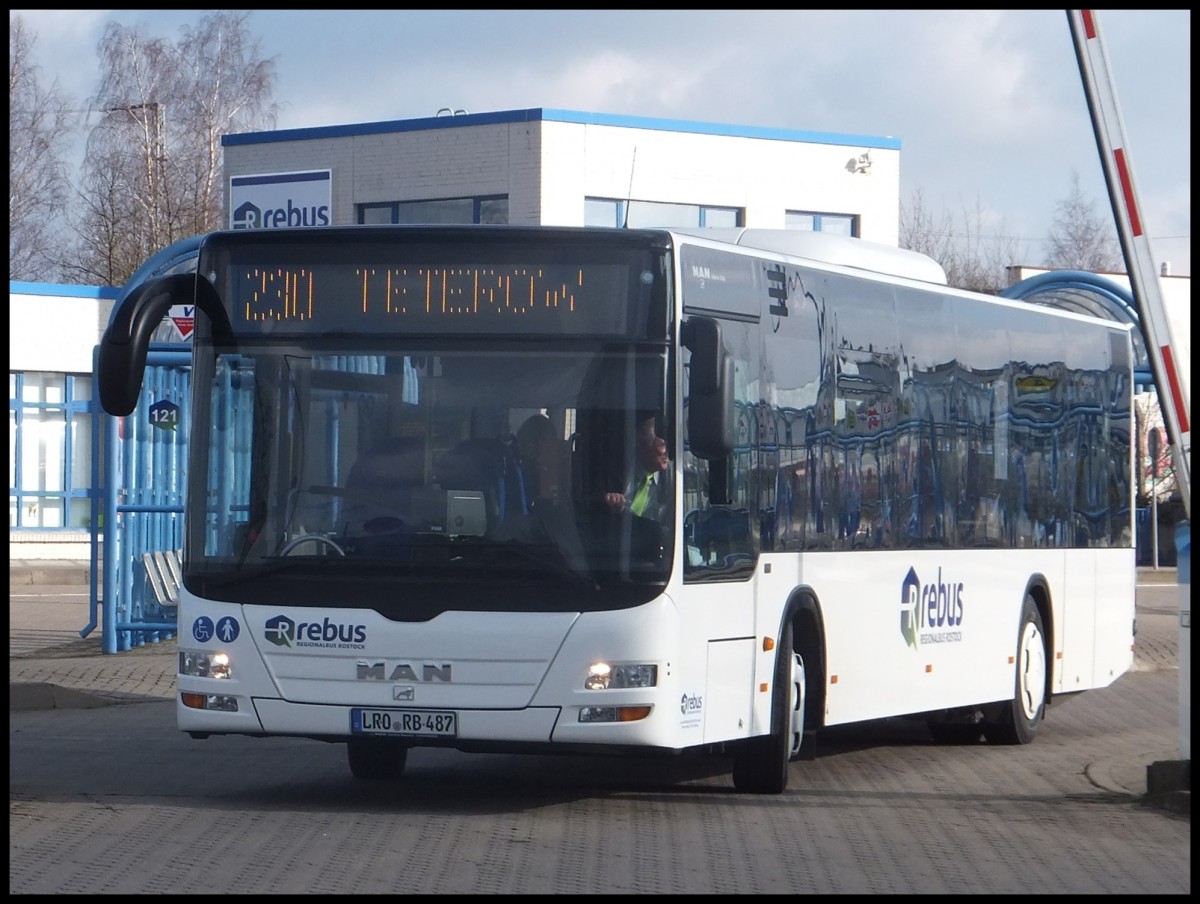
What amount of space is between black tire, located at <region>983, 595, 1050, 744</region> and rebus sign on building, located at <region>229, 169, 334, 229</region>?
69.4 ft

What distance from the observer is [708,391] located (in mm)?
9758

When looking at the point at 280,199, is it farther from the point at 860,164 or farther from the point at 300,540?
the point at 300,540

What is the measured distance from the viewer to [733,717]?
10328 millimetres

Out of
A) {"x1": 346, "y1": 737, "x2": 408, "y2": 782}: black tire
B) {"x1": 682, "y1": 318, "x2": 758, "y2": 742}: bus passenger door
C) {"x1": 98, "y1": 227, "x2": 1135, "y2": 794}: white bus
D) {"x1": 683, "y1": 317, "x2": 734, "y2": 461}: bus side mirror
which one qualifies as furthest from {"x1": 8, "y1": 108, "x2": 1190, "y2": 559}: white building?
{"x1": 683, "y1": 317, "x2": 734, "y2": 461}: bus side mirror

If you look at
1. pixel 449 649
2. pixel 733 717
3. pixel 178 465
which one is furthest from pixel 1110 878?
pixel 178 465

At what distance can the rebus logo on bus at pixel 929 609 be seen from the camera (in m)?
12.6

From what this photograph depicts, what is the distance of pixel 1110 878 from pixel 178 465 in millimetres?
14559

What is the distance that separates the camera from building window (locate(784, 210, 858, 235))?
1444 inches

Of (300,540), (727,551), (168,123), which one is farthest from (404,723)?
(168,123)

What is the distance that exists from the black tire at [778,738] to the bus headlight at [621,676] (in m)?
1.29

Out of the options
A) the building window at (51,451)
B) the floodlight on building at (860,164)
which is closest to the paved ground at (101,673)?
the building window at (51,451)

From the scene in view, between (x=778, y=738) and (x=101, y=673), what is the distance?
944 centimetres

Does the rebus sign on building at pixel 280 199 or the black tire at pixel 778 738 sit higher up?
the rebus sign on building at pixel 280 199

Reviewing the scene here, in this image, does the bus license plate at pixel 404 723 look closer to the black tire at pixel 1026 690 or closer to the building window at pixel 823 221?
the black tire at pixel 1026 690
